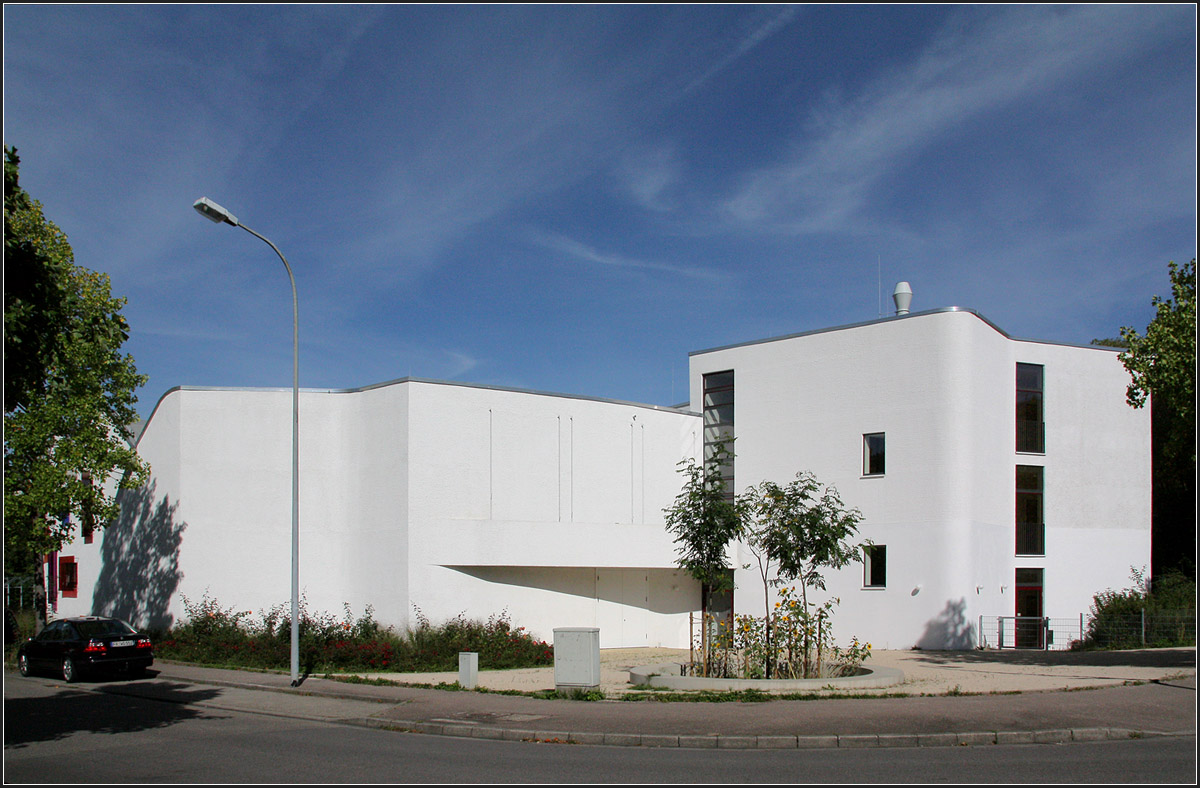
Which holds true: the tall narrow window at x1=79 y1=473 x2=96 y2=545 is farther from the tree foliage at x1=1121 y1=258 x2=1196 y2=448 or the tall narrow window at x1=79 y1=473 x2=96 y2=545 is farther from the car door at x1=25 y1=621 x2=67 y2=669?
the tree foliage at x1=1121 y1=258 x2=1196 y2=448

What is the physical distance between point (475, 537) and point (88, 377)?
1104 centimetres

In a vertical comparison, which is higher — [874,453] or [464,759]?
[874,453]

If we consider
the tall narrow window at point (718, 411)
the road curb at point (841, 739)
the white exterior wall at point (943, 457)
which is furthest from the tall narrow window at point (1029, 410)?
the road curb at point (841, 739)

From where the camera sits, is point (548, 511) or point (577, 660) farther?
point (548, 511)

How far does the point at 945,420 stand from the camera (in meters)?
27.7

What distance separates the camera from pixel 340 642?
2303 centimetres

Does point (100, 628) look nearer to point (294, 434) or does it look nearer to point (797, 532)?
point (294, 434)

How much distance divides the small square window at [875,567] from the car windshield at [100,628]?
19233mm

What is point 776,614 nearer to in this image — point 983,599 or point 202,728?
point 202,728

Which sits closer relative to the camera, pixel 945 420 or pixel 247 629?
pixel 247 629

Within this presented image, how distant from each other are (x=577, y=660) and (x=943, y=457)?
14676mm

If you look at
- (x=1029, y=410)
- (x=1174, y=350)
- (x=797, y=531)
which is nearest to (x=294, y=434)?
(x=797, y=531)

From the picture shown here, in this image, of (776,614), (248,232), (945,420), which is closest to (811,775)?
(776,614)

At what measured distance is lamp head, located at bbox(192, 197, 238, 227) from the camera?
694 inches
